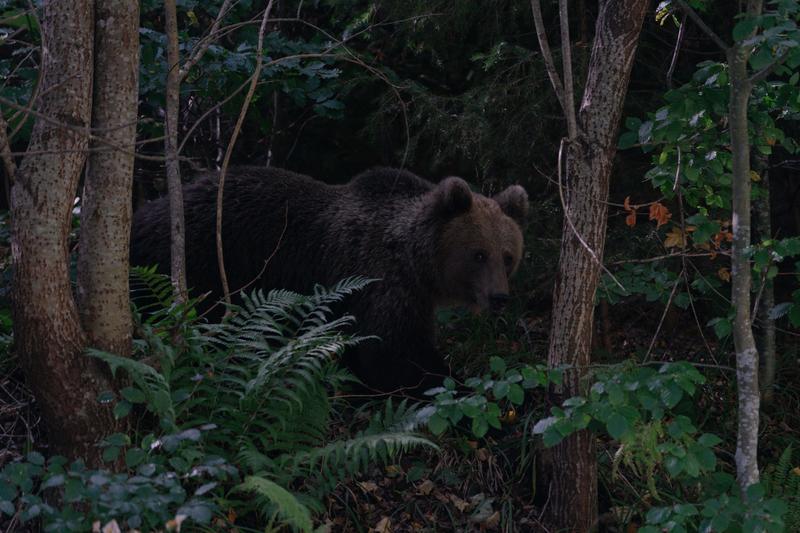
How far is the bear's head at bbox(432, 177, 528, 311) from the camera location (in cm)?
720

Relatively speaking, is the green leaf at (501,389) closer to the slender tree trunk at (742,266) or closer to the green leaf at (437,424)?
the green leaf at (437,424)

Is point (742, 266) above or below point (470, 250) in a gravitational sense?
above

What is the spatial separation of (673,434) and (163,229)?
14.8ft

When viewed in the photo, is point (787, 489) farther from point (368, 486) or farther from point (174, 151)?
point (174, 151)

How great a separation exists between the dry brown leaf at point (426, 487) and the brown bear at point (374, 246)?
1.15m

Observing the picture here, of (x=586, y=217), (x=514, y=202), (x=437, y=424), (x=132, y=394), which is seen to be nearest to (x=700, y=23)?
(x=586, y=217)

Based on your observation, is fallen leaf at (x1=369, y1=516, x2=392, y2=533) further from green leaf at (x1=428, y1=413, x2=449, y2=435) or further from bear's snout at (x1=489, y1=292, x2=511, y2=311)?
bear's snout at (x1=489, y1=292, x2=511, y2=311)

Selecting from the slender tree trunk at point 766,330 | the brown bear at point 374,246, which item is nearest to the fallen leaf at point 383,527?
the brown bear at point 374,246

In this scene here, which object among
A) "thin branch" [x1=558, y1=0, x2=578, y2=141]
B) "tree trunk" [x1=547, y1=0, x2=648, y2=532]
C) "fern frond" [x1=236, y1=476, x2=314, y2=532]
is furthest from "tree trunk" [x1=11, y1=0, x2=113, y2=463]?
"tree trunk" [x1=547, y1=0, x2=648, y2=532]

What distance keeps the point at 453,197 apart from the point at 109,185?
3.32m

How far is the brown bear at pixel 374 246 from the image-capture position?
23.0 feet

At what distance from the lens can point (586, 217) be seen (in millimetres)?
5254

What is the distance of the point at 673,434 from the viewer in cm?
423

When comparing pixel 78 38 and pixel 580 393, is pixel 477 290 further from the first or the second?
pixel 78 38
